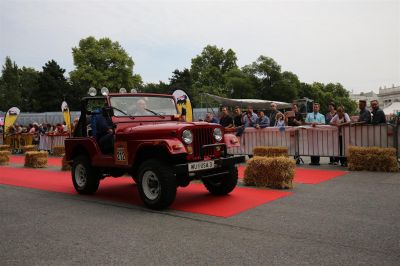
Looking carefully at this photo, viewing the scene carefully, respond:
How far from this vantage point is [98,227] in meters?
5.81

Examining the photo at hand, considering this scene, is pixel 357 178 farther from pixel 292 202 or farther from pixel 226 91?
pixel 226 91

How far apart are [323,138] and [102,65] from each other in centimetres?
5966

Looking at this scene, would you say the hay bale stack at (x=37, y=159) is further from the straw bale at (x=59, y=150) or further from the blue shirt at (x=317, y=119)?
the blue shirt at (x=317, y=119)

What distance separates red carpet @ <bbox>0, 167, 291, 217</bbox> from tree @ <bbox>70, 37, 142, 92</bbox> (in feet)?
180

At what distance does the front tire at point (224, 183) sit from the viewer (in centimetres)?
772

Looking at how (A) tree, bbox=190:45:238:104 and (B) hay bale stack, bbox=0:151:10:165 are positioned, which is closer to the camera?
(B) hay bale stack, bbox=0:151:10:165

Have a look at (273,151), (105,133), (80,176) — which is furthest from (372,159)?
(80,176)

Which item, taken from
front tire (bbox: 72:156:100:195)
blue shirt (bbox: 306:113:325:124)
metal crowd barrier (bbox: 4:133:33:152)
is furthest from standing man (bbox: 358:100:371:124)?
metal crowd barrier (bbox: 4:133:33:152)

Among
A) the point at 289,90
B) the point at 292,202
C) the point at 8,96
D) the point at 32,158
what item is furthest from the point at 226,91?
the point at 292,202

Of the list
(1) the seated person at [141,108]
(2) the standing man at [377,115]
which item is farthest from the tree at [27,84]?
(2) the standing man at [377,115]

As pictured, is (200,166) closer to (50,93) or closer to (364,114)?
(364,114)

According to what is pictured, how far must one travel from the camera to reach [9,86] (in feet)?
292

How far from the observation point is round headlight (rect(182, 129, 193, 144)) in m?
6.67

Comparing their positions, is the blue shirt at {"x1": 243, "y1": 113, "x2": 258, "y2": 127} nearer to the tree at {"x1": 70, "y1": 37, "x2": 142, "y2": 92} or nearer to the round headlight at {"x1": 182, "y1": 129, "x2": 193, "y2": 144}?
the round headlight at {"x1": 182, "y1": 129, "x2": 193, "y2": 144}
